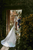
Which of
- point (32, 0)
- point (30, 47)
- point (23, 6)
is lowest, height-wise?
point (30, 47)

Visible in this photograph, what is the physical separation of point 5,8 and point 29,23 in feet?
9.08

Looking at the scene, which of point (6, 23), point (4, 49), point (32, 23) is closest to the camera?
point (32, 23)

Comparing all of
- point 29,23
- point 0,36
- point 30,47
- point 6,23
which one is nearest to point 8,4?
point 6,23

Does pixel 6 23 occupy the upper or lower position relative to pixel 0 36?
upper

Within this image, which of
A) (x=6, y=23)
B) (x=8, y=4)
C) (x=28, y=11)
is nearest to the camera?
(x=28, y=11)

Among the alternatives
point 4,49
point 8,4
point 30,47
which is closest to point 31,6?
point 8,4

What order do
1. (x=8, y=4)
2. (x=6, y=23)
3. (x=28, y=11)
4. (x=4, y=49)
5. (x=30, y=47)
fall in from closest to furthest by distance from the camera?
(x=30, y=47) → (x=4, y=49) → (x=28, y=11) → (x=8, y=4) → (x=6, y=23)

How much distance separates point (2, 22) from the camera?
4.82 metres

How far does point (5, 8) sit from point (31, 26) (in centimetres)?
286

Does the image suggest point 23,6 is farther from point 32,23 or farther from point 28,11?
point 32,23

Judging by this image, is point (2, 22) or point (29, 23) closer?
point (29, 23)

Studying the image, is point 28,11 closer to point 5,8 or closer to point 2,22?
point 5,8

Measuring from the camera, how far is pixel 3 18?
15.8 ft

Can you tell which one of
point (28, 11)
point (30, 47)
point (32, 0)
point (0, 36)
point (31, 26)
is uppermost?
point (32, 0)
